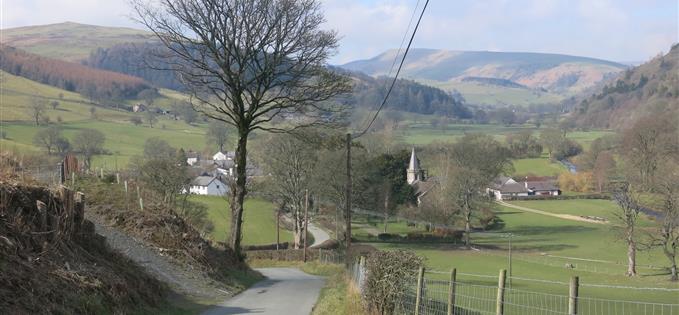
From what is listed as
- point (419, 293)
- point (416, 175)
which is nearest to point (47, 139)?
point (416, 175)

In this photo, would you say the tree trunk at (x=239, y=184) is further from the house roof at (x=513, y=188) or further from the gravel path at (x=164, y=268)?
the house roof at (x=513, y=188)

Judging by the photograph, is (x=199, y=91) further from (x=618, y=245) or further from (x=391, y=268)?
(x=618, y=245)

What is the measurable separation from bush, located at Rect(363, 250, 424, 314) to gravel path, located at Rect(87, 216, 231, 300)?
7.05 m

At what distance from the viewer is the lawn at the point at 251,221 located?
67294mm

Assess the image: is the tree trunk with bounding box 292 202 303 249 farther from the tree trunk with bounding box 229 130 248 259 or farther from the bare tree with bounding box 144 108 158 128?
the bare tree with bounding box 144 108 158 128

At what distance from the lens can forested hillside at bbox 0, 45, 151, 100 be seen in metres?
180

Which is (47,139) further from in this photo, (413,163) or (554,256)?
(554,256)

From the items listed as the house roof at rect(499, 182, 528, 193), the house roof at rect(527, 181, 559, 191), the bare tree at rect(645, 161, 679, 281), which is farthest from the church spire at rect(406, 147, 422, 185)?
the bare tree at rect(645, 161, 679, 281)

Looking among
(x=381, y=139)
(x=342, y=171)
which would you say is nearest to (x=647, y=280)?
(x=342, y=171)

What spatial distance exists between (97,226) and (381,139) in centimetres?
8653

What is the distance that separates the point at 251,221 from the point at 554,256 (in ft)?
103

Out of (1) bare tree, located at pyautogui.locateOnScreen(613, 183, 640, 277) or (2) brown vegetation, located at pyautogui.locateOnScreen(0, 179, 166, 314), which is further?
(1) bare tree, located at pyautogui.locateOnScreen(613, 183, 640, 277)

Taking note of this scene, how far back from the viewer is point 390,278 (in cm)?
1275

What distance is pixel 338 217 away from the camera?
238ft
